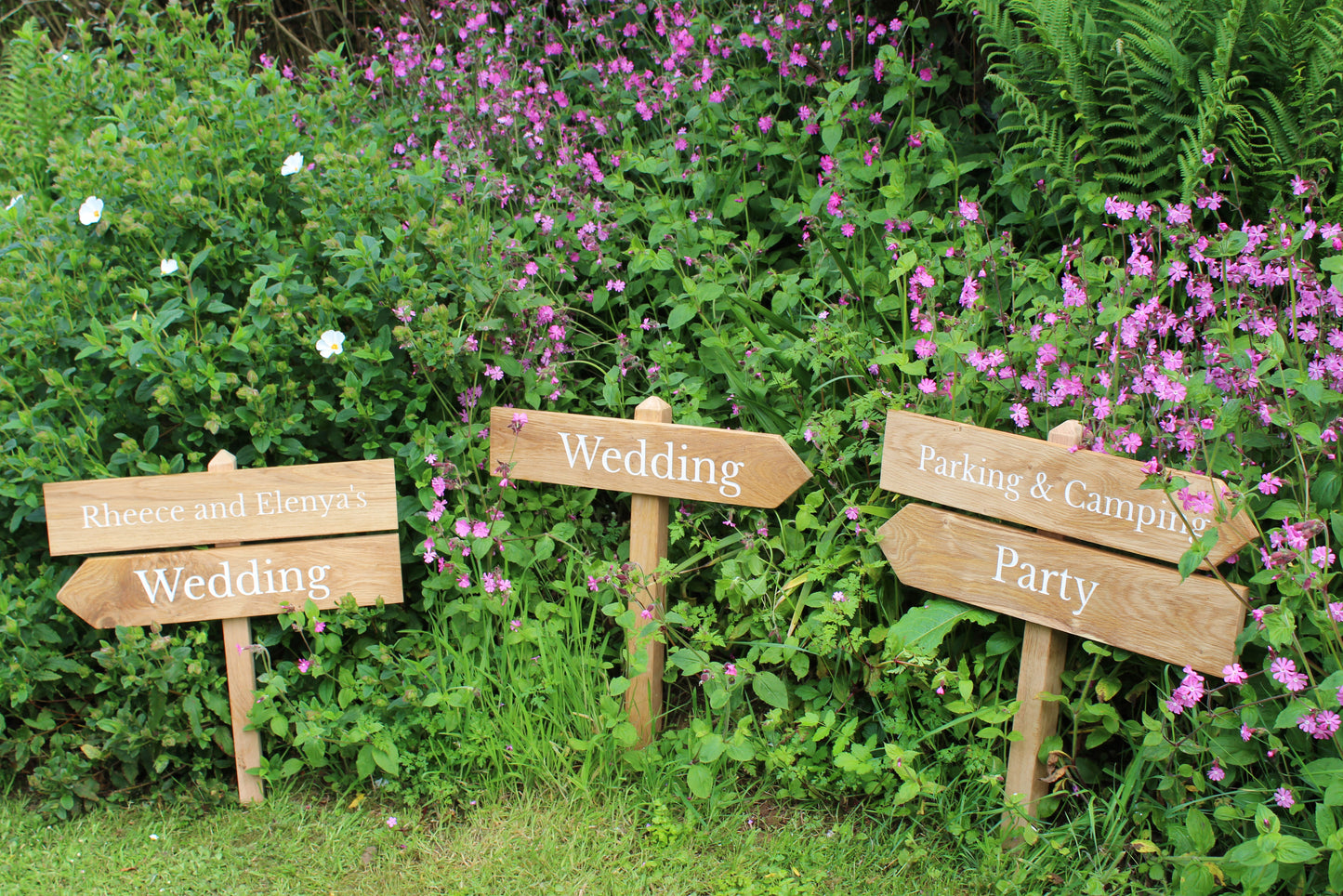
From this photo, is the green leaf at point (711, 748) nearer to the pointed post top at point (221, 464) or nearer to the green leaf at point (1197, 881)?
the green leaf at point (1197, 881)

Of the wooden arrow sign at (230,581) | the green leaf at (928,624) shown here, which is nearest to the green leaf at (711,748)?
the green leaf at (928,624)

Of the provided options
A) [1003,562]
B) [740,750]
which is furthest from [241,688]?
[1003,562]

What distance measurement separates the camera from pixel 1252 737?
70.8 inches

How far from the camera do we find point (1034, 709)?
1997 millimetres

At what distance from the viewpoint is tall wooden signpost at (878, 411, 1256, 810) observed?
5.89ft

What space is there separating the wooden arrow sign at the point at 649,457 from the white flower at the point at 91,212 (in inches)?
48.0

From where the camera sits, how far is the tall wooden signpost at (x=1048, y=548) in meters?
1.79

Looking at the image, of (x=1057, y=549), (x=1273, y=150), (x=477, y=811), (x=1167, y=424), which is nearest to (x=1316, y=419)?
(x=1167, y=424)

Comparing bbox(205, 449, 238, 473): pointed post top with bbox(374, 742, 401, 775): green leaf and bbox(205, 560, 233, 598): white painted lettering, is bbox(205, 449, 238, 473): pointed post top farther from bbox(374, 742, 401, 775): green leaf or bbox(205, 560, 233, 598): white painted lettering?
bbox(374, 742, 401, 775): green leaf

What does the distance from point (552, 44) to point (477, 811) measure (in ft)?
9.21

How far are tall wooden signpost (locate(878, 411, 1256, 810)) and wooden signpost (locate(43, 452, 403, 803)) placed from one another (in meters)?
1.27

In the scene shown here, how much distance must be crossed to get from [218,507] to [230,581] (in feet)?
0.61

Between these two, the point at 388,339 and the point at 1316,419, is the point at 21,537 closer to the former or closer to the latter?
the point at 388,339

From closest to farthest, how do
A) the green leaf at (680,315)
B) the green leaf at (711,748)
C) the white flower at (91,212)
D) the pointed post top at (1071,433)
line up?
1. the pointed post top at (1071,433)
2. the green leaf at (711,748)
3. the white flower at (91,212)
4. the green leaf at (680,315)
